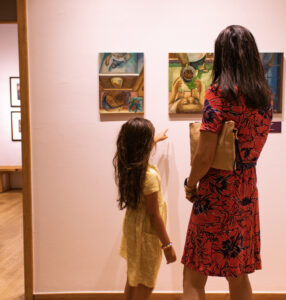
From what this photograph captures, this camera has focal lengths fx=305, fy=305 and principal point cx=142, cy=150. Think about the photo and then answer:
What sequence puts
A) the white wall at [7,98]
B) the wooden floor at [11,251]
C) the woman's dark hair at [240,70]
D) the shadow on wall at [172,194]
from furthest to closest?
the white wall at [7,98]
the wooden floor at [11,251]
the shadow on wall at [172,194]
the woman's dark hair at [240,70]

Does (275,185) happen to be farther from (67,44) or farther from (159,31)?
(67,44)

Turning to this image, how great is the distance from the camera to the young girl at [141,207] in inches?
52.4

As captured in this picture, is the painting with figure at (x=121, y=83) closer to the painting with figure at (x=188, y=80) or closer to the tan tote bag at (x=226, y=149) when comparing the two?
the painting with figure at (x=188, y=80)

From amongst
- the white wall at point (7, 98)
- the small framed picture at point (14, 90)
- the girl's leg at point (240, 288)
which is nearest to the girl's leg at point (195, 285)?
the girl's leg at point (240, 288)

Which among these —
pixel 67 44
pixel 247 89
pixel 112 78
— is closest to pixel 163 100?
pixel 112 78

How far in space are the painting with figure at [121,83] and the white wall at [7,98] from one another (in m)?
4.45

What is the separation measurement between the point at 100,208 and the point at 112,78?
32.9 inches

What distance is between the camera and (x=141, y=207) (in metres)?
1.38

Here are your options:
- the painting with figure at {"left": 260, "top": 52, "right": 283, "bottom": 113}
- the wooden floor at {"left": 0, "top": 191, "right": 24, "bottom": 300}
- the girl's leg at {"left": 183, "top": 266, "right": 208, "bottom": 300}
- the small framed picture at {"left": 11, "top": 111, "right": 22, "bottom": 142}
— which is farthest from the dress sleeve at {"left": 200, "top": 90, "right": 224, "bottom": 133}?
the small framed picture at {"left": 11, "top": 111, "right": 22, "bottom": 142}

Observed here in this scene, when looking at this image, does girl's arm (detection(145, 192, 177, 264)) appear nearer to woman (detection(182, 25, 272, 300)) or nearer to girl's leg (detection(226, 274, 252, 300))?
woman (detection(182, 25, 272, 300))

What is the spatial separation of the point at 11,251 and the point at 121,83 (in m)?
2.04

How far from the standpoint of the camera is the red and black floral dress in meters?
1.20

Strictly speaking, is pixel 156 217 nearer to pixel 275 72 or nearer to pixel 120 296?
pixel 120 296

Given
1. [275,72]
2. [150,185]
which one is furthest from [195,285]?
[275,72]
